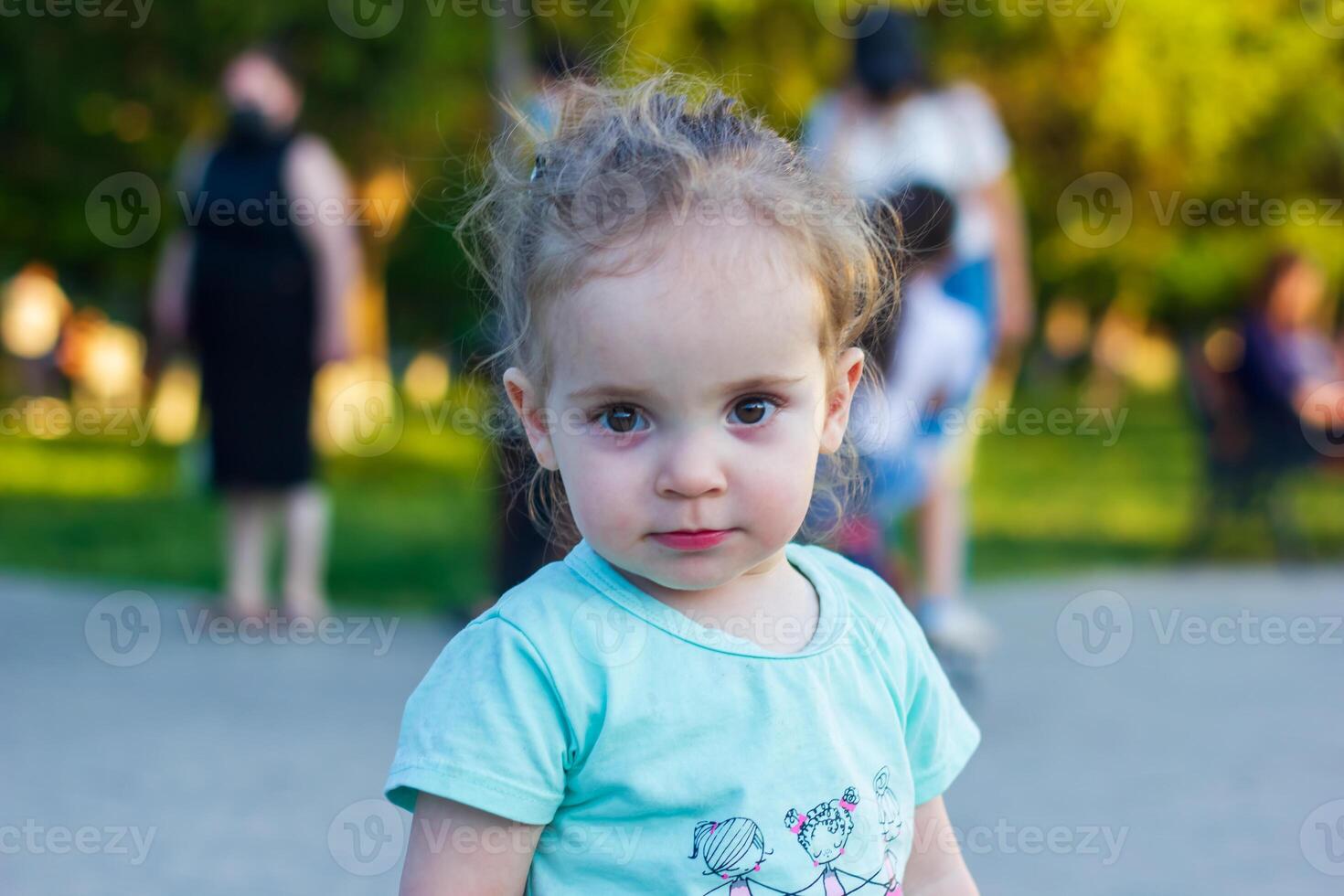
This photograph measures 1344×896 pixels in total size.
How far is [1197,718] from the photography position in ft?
18.6

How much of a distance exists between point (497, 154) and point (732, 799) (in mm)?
889

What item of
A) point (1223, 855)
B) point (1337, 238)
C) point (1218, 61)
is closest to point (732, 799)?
point (1223, 855)

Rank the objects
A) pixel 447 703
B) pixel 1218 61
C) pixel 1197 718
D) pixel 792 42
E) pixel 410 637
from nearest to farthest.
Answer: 1. pixel 447 703
2. pixel 1197 718
3. pixel 410 637
4. pixel 792 42
5. pixel 1218 61

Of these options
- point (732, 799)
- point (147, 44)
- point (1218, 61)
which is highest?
point (1218, 61)

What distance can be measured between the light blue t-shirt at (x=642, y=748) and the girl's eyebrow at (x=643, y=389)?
223 mm

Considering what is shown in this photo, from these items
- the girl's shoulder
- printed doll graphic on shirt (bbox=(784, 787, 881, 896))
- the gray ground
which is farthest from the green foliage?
printed doll graphic on shirt (bbox=(784, 787, 881, 896))

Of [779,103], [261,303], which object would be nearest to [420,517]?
[261,303]

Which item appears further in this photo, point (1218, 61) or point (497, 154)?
point (1218, 61)

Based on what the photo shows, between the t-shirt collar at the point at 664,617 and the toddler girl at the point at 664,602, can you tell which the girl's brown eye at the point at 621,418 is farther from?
the t-shirt collar at the point at 664,617

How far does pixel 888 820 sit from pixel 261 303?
5232mm

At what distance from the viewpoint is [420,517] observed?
10727 millimetres

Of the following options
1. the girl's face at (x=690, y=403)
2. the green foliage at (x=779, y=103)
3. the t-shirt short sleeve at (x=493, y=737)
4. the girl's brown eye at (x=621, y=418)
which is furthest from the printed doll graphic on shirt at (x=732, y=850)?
the green foliage at (x=779, y=103)

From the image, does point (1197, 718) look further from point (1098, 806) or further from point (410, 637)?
point (410, 637)

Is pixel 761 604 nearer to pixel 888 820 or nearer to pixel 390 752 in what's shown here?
pixel 888 820
